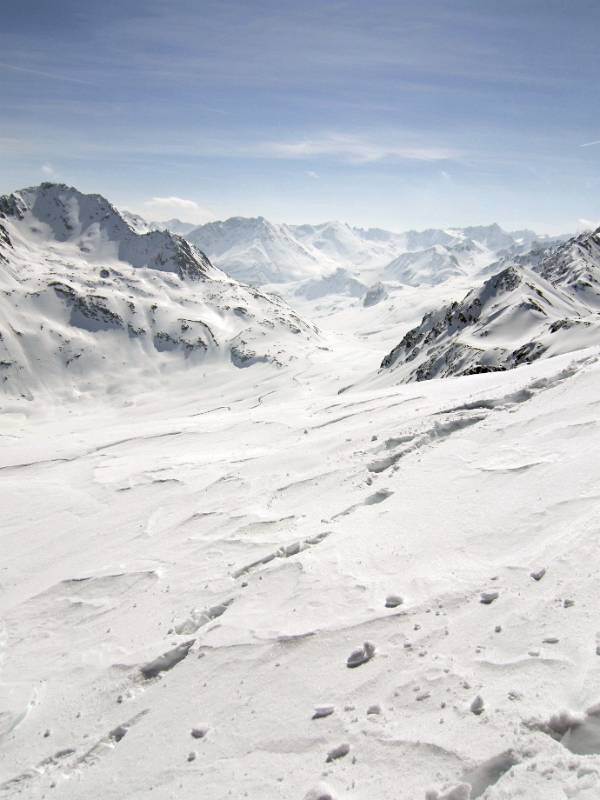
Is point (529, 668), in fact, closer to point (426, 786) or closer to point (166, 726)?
point (426, 786)

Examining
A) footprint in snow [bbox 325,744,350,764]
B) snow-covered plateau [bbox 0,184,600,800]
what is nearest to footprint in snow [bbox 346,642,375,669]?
snow-covered plateau [bbox 0,184,600,800]

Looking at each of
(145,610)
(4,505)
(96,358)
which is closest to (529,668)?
(145,610)

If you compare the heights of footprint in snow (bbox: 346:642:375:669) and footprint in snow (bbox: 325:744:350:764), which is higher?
footprint in snow (bbox: 346:642:375:669)

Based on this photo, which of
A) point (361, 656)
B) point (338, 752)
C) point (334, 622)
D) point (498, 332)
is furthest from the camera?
point (498, 332)

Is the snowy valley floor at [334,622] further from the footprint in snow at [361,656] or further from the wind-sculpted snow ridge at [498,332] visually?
the wind-sculpted snow ridge at [498,332]

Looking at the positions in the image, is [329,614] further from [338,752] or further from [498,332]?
[498,332]

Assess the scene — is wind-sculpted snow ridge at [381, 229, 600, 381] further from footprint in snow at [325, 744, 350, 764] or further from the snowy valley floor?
footprint in snow at [325, 744, 350, 764]

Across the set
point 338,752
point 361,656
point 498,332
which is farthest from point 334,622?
point 498,332
